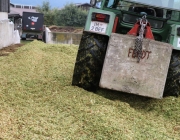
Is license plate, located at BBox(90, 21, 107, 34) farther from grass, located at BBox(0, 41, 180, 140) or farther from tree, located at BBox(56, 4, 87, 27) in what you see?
tree, located at BBox(56, 4, 87, 27)

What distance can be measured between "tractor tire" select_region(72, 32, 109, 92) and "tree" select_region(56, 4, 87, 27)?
3063 centimetres

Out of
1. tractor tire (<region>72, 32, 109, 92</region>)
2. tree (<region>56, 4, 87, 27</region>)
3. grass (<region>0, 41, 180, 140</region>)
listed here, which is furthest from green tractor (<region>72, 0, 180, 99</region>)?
tree (<region>56, 4, 87, 27</region>)

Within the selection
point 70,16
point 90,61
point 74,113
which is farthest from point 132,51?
point 70,16

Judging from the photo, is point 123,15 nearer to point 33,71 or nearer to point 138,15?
point 138,15

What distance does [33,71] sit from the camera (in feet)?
18.7

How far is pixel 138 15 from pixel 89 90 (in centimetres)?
140

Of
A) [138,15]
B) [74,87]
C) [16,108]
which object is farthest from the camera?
[138,15]

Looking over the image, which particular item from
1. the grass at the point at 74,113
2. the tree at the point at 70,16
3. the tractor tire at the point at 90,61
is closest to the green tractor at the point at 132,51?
the tractor tire at the point at 90,61

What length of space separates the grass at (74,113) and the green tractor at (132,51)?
0.24 meters

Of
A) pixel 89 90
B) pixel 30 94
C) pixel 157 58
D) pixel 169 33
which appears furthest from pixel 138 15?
pixel 30 94

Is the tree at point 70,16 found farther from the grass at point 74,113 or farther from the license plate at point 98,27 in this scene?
the license plate at point 98,27

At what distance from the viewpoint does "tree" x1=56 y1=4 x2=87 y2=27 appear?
34.6 meters

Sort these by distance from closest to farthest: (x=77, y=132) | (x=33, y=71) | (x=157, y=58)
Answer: (x=77, y=132) → (x=157, y=58) → (x=33, y=71)

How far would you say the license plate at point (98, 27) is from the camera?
426 centimetres
